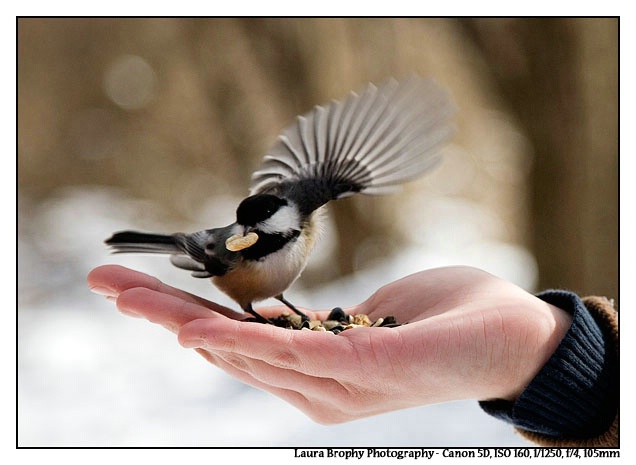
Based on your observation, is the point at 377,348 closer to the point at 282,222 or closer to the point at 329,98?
the point at 282,222

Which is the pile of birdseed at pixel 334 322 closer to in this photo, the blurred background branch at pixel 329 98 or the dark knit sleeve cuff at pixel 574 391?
the dark knit sleeve cuff at pixel 574 391

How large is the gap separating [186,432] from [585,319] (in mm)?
1140

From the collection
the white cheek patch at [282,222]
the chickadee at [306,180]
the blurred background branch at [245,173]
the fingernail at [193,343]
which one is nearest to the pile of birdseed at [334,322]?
the chickadee at [306,180]

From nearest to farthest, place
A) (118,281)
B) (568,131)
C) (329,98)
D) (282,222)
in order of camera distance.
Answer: (118,281) < (282,222) < (568,131) < (329,98)

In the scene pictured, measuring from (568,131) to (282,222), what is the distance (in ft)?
3.92

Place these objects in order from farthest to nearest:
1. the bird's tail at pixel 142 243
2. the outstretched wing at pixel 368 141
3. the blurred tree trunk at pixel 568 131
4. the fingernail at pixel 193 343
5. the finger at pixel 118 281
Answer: the blurred tree trunk at pixel 568 131 < the outstretched wing at pixel 368 141 < the bird's tail at pixel 142 243 < the finger at pixel 118 281 < the fingernail at pixel 193 343

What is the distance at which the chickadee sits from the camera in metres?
0.96

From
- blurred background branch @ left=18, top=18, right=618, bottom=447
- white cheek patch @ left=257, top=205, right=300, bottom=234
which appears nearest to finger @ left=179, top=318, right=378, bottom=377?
white cheek patch @ left=257, top=205, right=300, bottom=234

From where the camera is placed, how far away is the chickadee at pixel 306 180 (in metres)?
0.96

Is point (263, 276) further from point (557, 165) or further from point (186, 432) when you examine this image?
point (557, 165)

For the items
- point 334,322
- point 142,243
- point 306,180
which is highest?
point 306,180

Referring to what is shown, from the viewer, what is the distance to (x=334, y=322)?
1065 millimetres

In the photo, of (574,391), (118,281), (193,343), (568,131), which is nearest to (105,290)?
(118,281)

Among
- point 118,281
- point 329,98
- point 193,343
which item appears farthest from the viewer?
point 329,98
